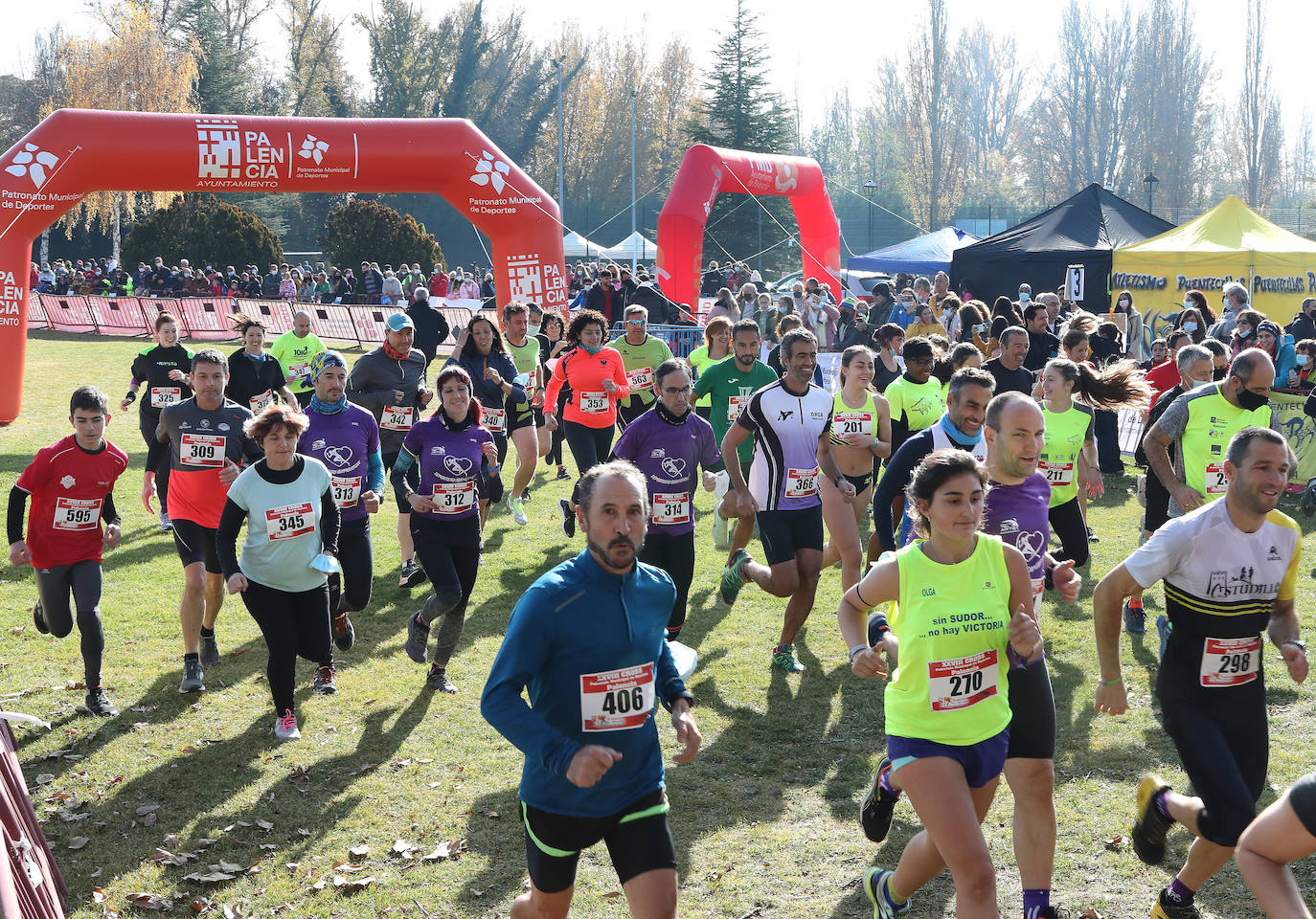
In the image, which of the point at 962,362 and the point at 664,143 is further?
the point at 664,143

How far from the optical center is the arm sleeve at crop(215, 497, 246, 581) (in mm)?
6219

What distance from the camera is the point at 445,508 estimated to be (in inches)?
284

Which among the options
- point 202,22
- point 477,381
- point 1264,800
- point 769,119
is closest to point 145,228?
point 202,22

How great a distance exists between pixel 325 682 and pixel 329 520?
4.18ft

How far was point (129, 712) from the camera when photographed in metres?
7.00

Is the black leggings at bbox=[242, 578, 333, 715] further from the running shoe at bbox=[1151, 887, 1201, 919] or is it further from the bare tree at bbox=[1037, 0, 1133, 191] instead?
the bare tree at bbox=[1037, 0, 1133, 191]

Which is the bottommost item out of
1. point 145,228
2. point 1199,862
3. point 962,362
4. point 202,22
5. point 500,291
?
point 1199,862

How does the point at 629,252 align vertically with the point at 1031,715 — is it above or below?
above

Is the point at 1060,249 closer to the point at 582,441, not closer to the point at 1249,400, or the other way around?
the point at 582,441

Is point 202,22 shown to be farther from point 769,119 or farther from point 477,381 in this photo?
point 477,381

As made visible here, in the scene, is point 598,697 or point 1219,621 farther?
point 1219,621

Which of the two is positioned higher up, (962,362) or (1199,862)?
(962,362)

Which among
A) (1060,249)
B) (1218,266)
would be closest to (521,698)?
(1218,266)

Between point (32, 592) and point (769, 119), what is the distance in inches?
1685
